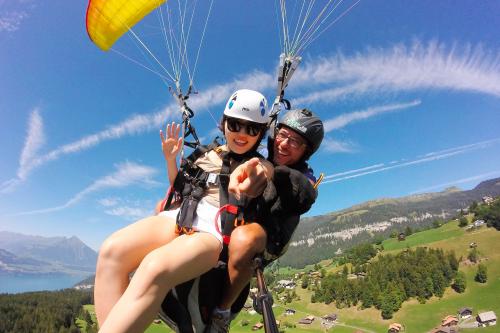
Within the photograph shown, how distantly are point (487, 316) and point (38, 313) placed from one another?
12666cm

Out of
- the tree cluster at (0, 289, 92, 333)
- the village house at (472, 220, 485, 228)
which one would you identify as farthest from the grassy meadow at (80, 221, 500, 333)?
the tree cluster at (0, 289, 92, 333)

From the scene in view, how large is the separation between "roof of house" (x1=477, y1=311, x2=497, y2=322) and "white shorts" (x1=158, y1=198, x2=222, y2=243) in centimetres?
11724

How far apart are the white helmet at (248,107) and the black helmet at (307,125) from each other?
422 mm

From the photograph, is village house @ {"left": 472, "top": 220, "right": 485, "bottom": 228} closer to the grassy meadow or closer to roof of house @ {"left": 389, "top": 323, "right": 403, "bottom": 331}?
the grassy meadow

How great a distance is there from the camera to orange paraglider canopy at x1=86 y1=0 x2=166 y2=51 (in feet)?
21.7

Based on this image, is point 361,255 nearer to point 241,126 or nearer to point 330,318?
point 330,318

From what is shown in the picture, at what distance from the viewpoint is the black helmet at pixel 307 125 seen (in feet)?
12.9

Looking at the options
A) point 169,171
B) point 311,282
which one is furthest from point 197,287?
point 311,282

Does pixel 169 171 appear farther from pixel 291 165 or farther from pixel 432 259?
pixel 432 259

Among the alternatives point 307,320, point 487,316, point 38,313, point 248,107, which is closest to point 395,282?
point 487,316

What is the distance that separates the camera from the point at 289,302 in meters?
138

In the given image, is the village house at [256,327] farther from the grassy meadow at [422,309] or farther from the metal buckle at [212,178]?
the metal buckle at [212,178]

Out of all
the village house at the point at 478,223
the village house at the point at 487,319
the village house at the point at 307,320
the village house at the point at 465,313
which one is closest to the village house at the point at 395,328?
the village house at the point at 465,313

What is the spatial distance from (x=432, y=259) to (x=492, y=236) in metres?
32.6
